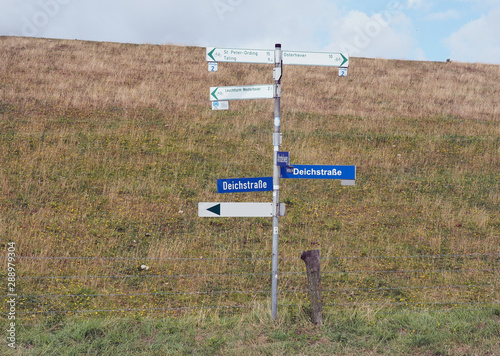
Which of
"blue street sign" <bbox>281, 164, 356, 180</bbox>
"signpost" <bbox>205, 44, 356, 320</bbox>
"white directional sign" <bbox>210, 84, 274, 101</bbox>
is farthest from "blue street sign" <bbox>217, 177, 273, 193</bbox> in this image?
"white directional sign" <bbox>210, 84, 274, 101</bbox>

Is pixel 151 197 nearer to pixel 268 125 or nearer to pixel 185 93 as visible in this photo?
pixel 268 125

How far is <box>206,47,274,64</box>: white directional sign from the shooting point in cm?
604

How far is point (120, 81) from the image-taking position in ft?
74.8

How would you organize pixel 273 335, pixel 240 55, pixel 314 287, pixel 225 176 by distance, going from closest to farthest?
pixel 273 335
pixel 314 287
pixel 240 55
pixel 225 176

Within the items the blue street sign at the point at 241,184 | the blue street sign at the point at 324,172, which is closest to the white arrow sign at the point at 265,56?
the blue street sign at the point at 324,172

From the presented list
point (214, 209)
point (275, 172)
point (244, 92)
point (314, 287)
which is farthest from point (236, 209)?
point (244, 92)

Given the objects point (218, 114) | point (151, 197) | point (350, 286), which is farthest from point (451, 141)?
point (151, 197)

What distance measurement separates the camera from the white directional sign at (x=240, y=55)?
604 centimetres

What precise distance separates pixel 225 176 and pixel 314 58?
27.0ft

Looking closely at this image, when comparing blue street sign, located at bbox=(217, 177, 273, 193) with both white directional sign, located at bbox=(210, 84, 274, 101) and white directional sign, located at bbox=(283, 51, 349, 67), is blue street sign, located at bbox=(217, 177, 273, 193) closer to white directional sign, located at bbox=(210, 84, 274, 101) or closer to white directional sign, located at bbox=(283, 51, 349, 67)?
white directional sign, located at bbox=(210, 84, 274, 101)

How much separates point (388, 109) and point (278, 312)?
1804 cm

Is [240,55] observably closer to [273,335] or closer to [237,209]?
[237,209]

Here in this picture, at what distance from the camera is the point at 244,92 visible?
6.05 meters

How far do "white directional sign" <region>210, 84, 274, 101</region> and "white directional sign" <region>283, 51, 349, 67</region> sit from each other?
21.6 inches
